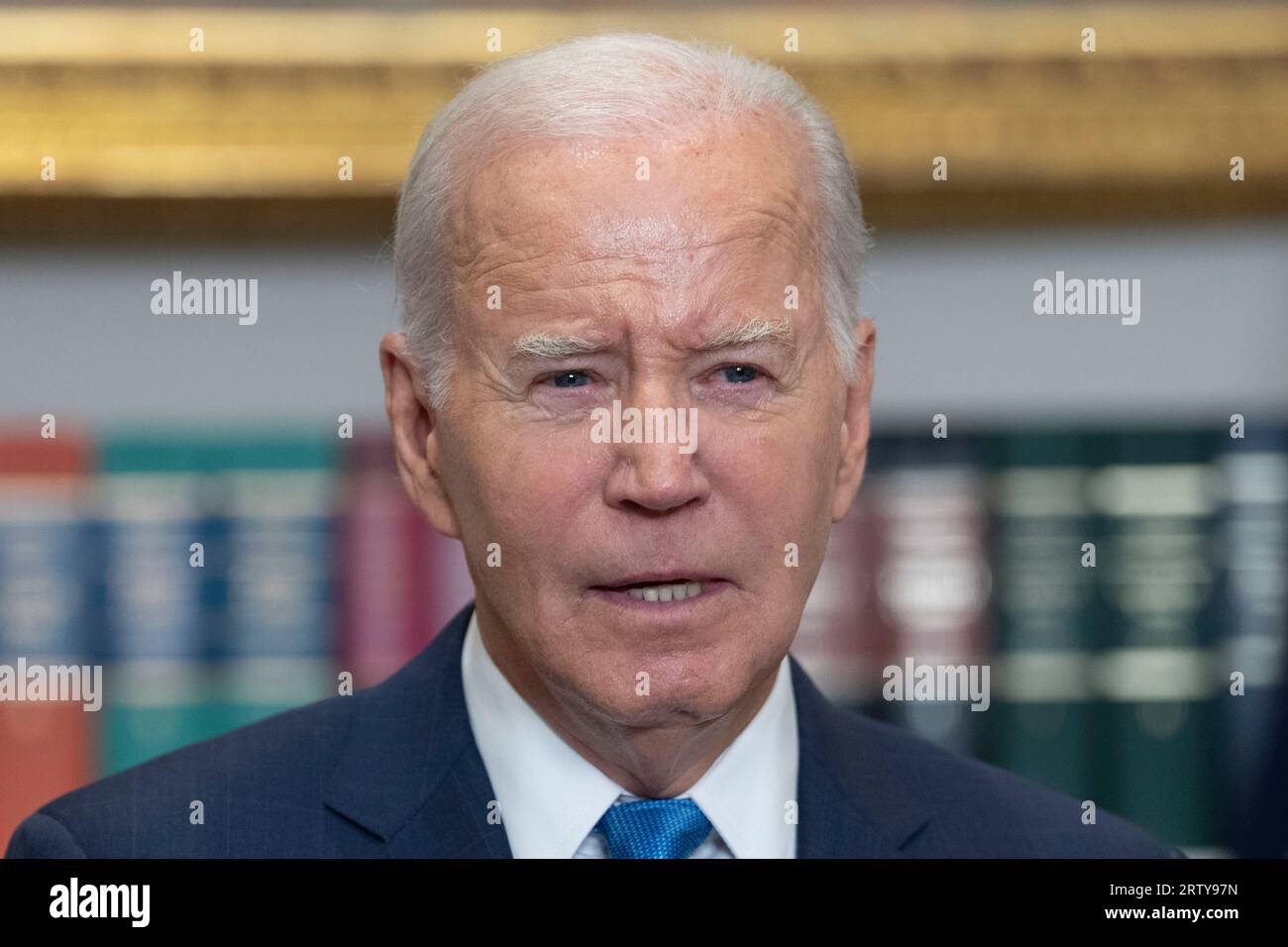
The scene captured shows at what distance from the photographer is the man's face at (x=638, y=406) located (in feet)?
4.27

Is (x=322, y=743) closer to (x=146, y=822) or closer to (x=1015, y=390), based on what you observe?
(x=146, y=822)

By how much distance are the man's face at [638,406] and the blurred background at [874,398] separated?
741 millimetres

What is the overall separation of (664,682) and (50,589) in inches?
41.5

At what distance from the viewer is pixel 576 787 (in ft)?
4.58

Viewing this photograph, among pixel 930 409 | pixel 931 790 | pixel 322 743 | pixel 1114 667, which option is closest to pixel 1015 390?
pixel 930 409

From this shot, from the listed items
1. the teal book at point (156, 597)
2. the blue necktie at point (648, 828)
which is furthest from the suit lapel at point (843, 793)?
the teal book at point (156, 597)

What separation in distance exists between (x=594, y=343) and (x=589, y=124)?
0.59ft

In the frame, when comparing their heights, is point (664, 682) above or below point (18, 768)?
above

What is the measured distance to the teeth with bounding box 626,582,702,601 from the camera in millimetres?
1325

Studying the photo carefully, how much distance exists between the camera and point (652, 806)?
→ 4.59 ft

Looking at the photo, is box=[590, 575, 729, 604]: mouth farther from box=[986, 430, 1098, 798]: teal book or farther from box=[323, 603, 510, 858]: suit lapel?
box=[986, 430, 1098, 798]: teal book
